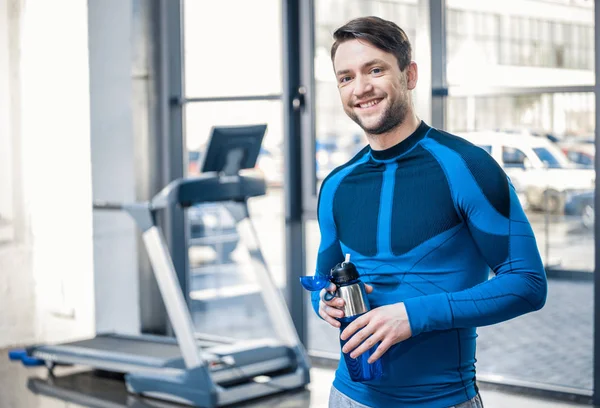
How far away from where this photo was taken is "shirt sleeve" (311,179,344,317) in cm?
165

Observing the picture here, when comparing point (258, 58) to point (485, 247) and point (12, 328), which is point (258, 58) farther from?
point (485, 247)

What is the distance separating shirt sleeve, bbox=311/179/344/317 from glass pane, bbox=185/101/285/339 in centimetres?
359

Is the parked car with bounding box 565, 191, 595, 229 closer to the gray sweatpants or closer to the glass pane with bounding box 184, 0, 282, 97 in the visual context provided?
the glass pane with bounding box 184, 0, 282, 97

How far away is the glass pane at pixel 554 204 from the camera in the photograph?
4.08 meters

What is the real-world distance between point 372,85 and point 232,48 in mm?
4004

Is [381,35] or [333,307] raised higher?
[381,35]

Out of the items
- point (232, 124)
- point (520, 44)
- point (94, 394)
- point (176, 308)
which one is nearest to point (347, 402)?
point (176, 308)

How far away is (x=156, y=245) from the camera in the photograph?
14.1ft

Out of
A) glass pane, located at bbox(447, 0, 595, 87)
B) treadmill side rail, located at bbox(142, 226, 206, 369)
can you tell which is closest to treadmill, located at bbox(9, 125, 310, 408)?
treadmill side rail, located at bbox(142, 226, 206, 369)

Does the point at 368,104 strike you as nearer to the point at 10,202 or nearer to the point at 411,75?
the point at 411,75

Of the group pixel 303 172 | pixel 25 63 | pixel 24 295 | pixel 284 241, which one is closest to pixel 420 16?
pixel 303 172

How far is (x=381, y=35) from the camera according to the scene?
1.47 meters

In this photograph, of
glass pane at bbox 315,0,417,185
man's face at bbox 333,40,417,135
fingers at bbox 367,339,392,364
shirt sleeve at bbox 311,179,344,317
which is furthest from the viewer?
glass pane at bbox 315,0,417,185

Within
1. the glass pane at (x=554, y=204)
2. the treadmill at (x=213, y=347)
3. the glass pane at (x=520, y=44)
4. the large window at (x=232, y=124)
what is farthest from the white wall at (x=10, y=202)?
the glass pane at (x=554, y=204)
